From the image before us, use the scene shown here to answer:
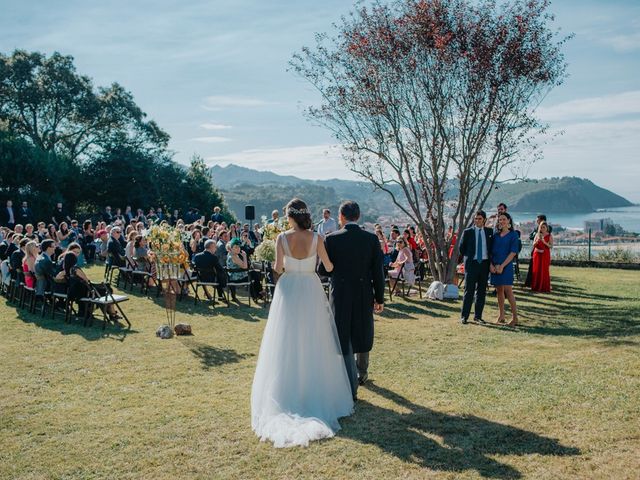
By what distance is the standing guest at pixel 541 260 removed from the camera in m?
14.1

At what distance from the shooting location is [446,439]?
4.94 meters

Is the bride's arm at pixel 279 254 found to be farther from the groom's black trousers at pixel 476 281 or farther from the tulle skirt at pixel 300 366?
the groom's black trousers at pixel 476 281

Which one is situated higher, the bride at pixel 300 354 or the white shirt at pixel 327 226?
the white shirt at pixel 327 226

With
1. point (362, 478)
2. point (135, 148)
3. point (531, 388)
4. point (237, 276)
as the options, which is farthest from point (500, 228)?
point (135, 148)

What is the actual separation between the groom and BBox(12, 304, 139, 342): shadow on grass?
473cm

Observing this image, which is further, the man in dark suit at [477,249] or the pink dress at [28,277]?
the pink dress at [28,277]

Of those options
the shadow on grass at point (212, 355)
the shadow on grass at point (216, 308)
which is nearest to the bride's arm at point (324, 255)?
the shadow on grass at point (212, 355)

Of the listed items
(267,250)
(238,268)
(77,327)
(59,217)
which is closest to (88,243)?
(59,217)

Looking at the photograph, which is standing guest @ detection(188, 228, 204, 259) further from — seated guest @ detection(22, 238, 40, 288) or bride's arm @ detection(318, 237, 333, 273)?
bride's arm @ detection(318, 237, 333, 273)

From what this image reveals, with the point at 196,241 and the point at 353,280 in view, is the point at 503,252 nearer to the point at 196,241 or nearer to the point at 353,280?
the point at 353,280

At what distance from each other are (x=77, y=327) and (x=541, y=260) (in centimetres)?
1093

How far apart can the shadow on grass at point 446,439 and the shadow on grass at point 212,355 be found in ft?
8.56

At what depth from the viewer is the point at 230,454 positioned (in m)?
4.71

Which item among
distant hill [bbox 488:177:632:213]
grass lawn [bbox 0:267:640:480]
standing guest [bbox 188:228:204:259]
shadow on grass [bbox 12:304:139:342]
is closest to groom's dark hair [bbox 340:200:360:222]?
grass lawn [bbox 0:267:640:480]
